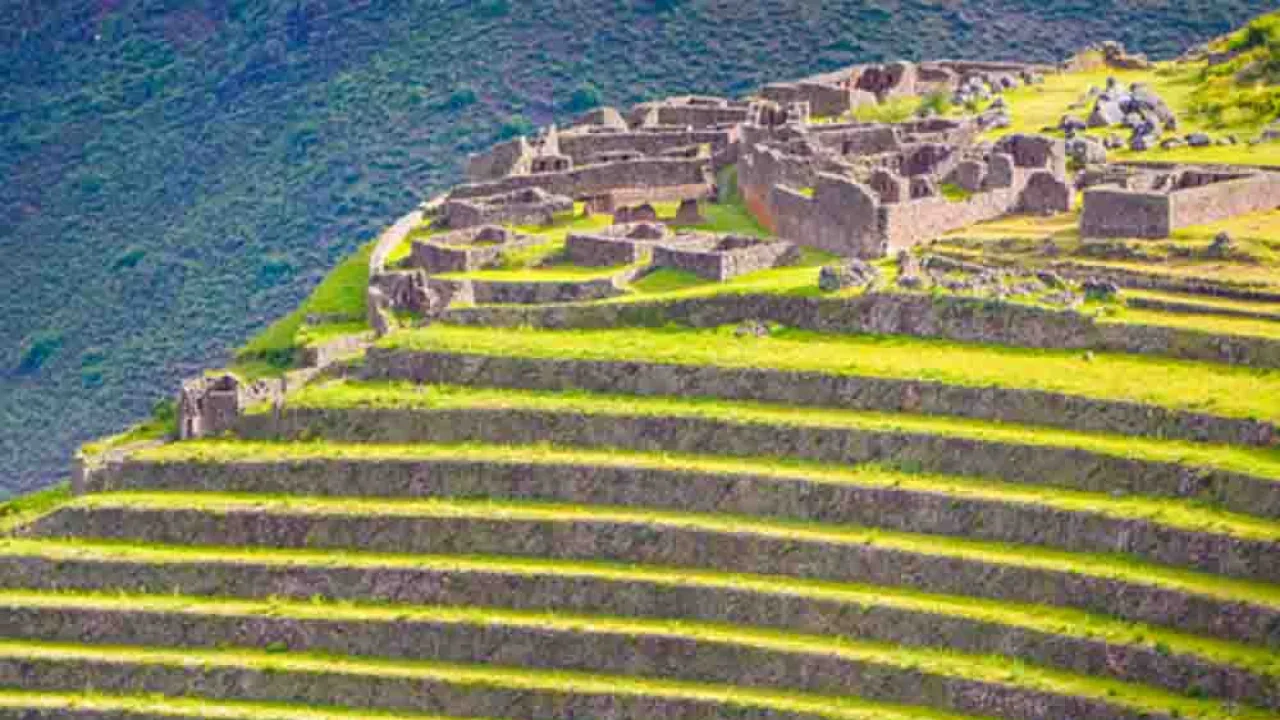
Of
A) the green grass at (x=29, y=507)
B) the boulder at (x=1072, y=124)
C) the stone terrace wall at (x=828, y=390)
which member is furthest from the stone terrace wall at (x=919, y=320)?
the boulder at (x=1072, y=124)

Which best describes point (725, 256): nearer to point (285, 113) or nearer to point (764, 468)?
point (764, 468)

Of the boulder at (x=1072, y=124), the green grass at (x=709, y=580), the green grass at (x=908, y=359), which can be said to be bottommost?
the green grass at (x=709, y=580)

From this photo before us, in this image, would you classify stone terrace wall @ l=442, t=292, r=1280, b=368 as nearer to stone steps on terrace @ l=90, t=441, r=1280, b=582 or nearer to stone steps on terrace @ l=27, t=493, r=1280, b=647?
stone steps on terrace @ l=90, t=441, r=1280, b=582

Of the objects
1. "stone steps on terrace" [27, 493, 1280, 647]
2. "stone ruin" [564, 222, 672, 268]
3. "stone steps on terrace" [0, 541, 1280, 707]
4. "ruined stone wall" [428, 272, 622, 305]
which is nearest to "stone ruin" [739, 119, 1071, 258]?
"stone ruin" [564, 222, 672, 268]

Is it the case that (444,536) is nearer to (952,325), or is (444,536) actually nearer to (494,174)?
(952,325)

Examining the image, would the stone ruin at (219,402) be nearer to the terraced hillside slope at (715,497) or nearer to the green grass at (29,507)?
the terraced hillside slope at (715,497)

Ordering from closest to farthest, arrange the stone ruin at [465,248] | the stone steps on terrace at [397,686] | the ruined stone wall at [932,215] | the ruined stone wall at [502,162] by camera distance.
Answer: the stone steps on terrace at [397,686] → the ruined stone wall at [932,215] → the stone ruin at [465,248] → the ruined stone wall at [502,162]

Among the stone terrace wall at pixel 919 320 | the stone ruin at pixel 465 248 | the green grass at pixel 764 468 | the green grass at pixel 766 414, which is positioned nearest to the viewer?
the green grass at pixel 764 468
